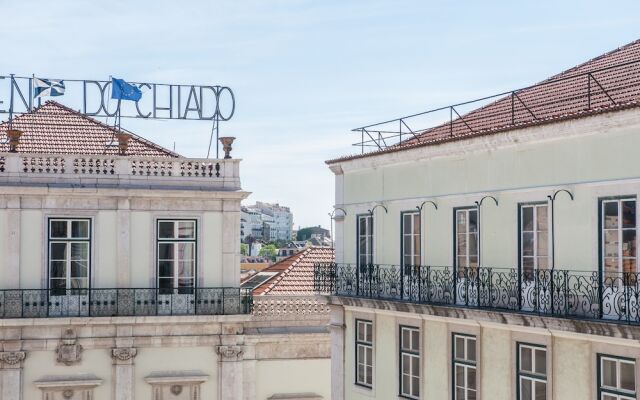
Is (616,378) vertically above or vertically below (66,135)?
below

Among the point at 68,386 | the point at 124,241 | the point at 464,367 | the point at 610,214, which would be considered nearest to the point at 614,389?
the point at 610,214

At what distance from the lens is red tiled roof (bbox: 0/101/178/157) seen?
27.9 m

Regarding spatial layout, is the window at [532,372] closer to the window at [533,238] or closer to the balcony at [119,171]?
the window at [533,238]

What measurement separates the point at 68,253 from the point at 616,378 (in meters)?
14.4

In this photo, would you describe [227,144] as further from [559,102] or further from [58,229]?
[559,102]

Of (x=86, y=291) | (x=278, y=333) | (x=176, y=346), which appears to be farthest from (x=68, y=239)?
(x=278, y=333)

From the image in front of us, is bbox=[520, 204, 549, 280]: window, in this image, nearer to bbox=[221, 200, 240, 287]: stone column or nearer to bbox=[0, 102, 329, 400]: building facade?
bbox=[0, 102, 329, 400]: building facade

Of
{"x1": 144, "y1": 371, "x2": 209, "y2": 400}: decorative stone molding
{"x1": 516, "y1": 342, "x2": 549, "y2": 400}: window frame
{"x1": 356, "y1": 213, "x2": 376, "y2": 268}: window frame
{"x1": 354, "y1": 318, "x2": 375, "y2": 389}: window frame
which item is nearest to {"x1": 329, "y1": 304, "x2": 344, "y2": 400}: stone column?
{"x1": 354, "y1": 318, "x2": 375, "y2": 389}: window frame

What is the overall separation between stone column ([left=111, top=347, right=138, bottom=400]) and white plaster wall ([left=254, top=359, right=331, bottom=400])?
10.1ft

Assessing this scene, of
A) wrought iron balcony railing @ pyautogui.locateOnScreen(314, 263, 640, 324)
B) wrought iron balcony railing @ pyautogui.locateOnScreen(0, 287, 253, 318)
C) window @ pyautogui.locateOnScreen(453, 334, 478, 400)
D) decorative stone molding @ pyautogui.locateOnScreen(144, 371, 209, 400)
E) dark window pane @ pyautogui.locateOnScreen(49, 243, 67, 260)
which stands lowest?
decorative stone molding @ pyautogui.locateOnScreen(144, 371, 209, 400)

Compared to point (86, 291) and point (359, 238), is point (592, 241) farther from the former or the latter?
point (86, 291)

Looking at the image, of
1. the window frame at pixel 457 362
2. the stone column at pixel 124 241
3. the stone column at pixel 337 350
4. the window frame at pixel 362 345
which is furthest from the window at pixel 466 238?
the stone column at pixel 124 241

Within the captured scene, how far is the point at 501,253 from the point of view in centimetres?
1834

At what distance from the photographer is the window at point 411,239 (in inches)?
826
